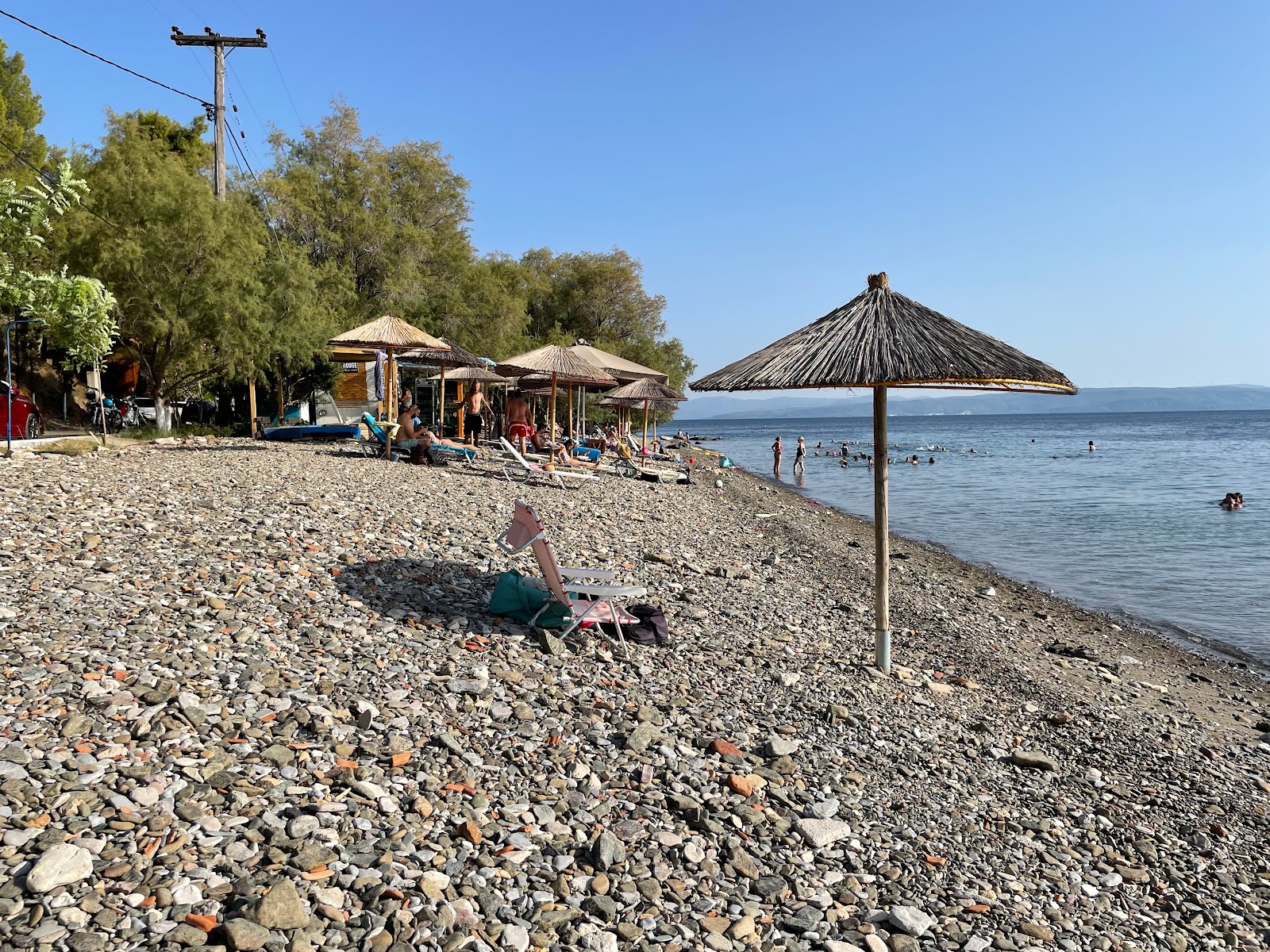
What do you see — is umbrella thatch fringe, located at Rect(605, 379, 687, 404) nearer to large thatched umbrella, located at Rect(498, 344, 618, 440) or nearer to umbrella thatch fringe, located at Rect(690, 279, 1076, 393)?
large thatched umbrella, located at Rect(498, 344, 618, 440)

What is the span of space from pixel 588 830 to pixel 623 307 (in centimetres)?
4832

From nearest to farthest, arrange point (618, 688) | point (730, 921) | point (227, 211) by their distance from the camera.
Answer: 1. point (730, 921)
2. point (618, 688)
3. point (227, 211)

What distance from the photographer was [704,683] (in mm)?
5742

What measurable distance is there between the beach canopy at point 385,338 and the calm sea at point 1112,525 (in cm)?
1131

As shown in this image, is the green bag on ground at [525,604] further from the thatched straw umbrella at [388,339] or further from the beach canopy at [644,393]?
the beach canopy at [644,393]

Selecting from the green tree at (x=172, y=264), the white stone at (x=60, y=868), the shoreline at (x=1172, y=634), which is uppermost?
the green tree at (x=172, y=264)

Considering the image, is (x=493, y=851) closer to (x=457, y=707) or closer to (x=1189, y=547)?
(x=457, y=707)

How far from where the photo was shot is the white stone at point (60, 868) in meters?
2.75

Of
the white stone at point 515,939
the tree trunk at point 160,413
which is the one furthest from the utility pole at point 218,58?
the white stone at point 515,939

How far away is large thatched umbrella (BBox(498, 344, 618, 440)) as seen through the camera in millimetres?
16859

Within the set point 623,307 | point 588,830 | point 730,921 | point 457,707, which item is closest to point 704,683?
point 457,707

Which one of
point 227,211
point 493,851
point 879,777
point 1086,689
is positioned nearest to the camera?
point 493,851

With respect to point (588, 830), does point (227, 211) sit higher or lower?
higher

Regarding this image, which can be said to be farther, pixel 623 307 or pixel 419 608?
pixel 623 307
